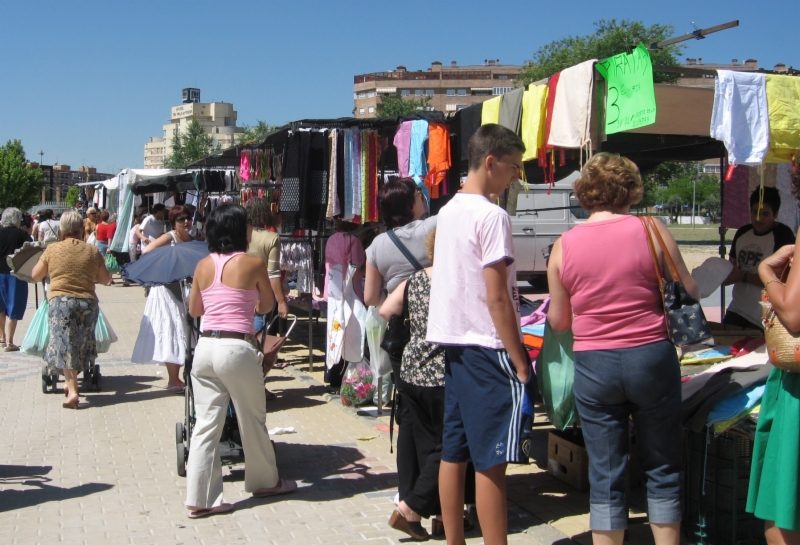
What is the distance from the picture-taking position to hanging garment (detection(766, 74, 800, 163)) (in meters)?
4.95

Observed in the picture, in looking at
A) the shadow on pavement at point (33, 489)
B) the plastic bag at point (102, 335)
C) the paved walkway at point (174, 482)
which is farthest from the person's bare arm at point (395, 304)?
the plastic bag at point (102, 335)

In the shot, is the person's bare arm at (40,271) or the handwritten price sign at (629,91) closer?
the handwritten price sign at (629,91)

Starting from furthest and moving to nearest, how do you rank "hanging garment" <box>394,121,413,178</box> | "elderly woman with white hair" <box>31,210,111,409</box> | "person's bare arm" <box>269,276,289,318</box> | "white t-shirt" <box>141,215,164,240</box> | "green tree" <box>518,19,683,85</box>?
"green tree" <box>518,19,683,85</box> < "white t-shirt" <box>141,215,164,240</box> < "hanging garment" <box>394,121,413,178</box> < "elderly woman with white hair" <box>31,210,111,409</box> < "person's bare arm" <box>269,276,289,318</box>

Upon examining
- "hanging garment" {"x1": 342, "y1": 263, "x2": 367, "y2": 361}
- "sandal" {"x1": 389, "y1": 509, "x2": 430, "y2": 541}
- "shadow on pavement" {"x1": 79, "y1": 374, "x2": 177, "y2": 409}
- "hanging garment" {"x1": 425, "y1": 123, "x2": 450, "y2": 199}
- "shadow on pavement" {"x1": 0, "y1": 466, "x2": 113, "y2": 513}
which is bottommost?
"shadow on pavement" {"x1": 79, "y1": 374, "x2": 177, "y2": 409}

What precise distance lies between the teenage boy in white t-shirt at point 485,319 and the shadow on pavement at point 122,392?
540 cm

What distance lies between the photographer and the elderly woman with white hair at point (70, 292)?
7.49 metres

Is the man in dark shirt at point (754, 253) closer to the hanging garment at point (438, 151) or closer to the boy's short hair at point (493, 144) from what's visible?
the hanging garment at point (438, 151)

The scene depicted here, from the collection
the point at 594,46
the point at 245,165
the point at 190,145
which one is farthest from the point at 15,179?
the point at 245,165

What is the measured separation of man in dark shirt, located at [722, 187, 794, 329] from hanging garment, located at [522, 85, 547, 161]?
1949mm

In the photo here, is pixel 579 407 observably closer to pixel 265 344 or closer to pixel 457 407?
pixel 457 407

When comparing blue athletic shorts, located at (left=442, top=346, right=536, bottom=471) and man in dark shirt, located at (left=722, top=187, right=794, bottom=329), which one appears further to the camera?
man in dark shirt, located at (left=722, top=187, right=794, bottom=329)

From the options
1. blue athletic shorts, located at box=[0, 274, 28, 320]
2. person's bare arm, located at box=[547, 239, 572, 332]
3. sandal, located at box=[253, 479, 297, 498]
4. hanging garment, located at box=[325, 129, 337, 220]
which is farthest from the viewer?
blue athletic shorts, located at box=[0, 274, 28, 320]

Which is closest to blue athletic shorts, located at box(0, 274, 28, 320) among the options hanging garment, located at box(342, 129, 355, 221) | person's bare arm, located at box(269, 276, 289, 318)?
hanging garment, located at box(342, 129, 355, 221)

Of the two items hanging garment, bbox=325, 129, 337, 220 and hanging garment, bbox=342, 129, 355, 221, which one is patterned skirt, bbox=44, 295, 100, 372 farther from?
hanging garment, bbox=342, 129, 355, 221
